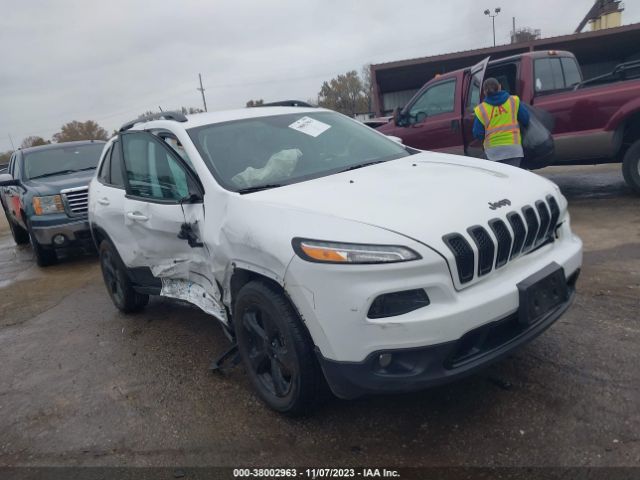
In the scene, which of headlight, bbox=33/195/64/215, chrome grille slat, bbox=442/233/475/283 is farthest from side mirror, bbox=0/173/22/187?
chrome grille slat, bbox=442/233/475/283

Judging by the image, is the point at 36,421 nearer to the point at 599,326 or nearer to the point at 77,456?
the point at 77,456

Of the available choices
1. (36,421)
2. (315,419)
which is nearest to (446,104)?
(315,419)

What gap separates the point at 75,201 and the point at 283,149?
5.03m

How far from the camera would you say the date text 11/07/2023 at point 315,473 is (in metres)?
2.48

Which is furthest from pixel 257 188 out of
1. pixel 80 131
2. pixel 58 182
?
pixel 80 131

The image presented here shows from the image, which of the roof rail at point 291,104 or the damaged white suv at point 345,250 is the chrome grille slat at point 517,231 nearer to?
the damaged white suv at point 345,250

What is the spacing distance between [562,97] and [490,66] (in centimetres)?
112

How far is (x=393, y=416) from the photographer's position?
2902mm

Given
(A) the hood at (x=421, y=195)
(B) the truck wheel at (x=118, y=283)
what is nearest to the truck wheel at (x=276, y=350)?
(A) the hood at (x=421, y=195)

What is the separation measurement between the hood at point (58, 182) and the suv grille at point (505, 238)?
6564 millimetres

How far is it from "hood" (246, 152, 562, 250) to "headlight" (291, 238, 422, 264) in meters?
0.07

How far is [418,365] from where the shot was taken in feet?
7.73

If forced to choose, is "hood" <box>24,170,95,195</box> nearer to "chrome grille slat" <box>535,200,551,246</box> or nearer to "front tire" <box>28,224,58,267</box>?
"front tire" <box>28,224,58,267</box>

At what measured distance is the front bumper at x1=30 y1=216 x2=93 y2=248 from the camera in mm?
7266
